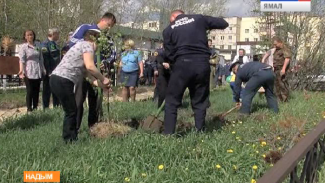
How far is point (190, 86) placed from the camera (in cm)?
527

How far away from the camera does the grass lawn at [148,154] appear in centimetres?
338

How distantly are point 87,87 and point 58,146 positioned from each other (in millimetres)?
1546

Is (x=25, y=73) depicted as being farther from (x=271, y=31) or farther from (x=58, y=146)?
(x=271, y=31)

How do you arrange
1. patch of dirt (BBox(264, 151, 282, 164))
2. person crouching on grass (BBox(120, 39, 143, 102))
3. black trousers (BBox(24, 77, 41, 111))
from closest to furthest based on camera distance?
patch of dirt (BBox(264, 151, 282, 164)) → black trousers (BBox(24, 77, 41, 111)) → person crouching on grass (BBox(120, 39, 143, 102))

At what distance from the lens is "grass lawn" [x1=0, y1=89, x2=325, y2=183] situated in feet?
11.1

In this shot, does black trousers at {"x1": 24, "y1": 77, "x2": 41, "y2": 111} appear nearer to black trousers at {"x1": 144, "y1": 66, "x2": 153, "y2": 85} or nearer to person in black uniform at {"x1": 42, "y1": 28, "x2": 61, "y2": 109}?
person in black uniform at {"x1": 42, "y1": 28, "x2": 61, "y2": 109}

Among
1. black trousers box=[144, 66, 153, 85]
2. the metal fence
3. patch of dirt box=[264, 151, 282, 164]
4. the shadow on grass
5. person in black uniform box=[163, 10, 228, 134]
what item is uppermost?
person in black uniform box=[163, 10, 228, 134]

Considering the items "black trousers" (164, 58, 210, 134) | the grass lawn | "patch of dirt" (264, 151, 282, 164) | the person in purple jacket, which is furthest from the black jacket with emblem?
"patch of dirt" (264, 151, 282, 164)

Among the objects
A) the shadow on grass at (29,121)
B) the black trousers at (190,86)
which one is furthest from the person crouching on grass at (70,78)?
the shadow on grass at (29,121)

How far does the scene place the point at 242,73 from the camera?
7395 mm

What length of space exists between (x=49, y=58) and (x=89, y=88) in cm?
340

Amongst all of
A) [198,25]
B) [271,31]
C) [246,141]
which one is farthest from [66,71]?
[271,31]

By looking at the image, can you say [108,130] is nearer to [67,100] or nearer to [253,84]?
[67,100]

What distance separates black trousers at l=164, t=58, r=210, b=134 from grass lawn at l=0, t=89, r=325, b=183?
0.93 feet
